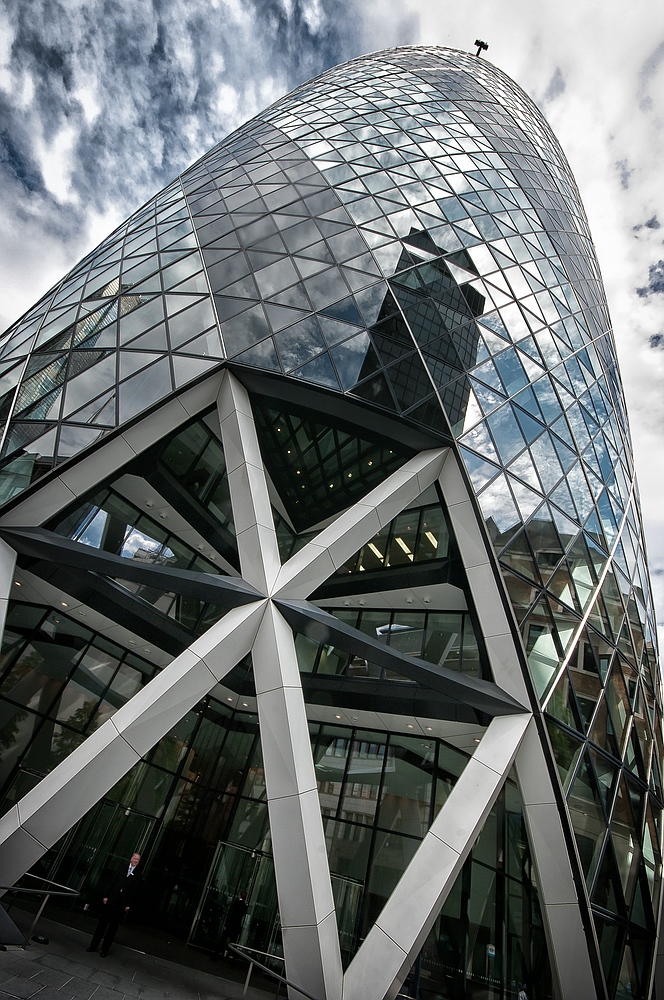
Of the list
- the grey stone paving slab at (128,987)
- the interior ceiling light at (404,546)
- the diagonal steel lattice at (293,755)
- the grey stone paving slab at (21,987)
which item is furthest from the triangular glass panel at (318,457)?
the grey stone paving slab at (128,987)

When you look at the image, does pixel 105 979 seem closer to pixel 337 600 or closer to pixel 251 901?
pixel 251 901

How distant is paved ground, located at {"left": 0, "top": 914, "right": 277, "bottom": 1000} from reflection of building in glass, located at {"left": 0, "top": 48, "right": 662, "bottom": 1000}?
1.38 metres

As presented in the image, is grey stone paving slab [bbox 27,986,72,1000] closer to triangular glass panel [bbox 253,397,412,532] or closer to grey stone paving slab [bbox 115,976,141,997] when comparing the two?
grey stone paving slab [bbox 115,976,141,997]

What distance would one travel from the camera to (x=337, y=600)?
57.3ft

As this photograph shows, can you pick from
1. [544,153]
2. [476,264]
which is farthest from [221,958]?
[544,153]

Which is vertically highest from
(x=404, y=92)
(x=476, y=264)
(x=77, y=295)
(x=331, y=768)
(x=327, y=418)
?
(x=404, y=92)

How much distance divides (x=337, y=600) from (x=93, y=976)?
36.2 ft

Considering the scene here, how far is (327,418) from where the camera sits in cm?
1462

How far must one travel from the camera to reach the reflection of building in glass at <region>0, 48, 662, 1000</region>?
10234 mm

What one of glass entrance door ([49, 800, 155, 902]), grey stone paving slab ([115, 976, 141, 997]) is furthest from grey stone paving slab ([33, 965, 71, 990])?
glass entrance door ([49, 800, 155, 902])

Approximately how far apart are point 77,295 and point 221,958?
64.4ft

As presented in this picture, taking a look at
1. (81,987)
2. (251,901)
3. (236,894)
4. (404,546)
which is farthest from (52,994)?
(404,546)

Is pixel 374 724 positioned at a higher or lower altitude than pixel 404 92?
lower

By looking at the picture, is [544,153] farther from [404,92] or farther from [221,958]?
[221,958]
